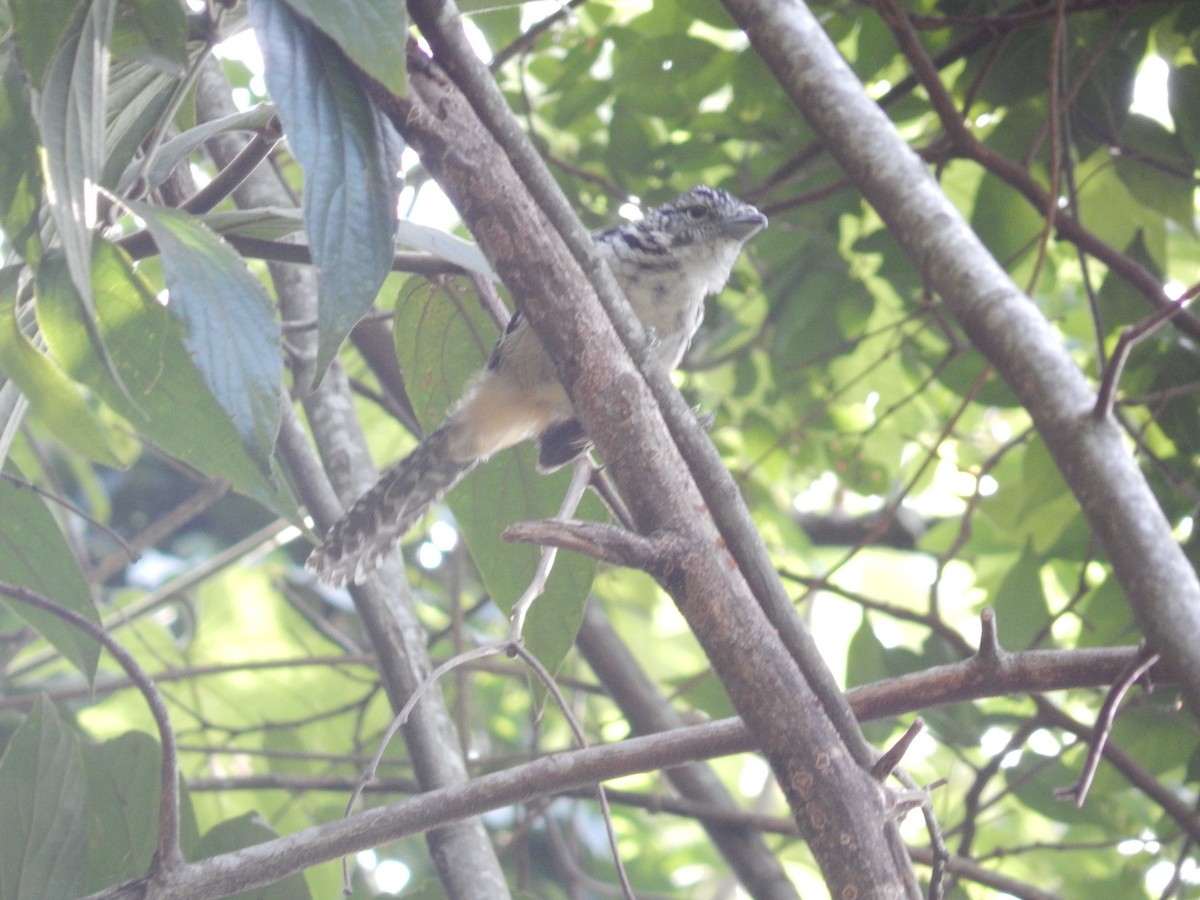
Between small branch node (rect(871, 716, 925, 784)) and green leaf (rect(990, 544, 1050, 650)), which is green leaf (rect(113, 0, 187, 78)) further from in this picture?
green leaf (rect(990, 544, 1050, 650))

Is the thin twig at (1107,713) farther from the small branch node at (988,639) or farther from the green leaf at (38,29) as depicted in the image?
the green leaf at (38,29)

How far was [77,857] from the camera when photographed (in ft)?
5.88

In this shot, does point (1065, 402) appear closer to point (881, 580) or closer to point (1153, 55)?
point (1153, 55)

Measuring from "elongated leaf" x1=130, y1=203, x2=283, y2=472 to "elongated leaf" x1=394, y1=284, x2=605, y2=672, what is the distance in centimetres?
75

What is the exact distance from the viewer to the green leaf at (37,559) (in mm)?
1839

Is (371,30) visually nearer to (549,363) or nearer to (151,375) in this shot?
(151,375)

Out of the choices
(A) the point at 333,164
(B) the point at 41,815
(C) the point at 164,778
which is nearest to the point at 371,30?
(A) the point at 333,164

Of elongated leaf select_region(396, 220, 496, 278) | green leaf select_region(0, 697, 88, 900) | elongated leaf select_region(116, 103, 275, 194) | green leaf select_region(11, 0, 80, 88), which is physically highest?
elongated leaf select_region(116, 103, 275, 194)

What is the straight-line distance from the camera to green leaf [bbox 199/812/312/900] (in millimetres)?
1932

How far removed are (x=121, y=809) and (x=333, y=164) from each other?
1184 millimetres

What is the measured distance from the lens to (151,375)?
152 cm

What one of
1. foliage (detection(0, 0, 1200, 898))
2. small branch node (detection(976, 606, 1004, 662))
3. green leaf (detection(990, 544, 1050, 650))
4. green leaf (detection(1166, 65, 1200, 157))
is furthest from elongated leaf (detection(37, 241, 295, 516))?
green leaf (detection(1166, 65, 1200, 157))

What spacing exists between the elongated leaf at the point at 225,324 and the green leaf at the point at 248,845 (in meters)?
0.87

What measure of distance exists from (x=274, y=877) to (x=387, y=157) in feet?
2.76
